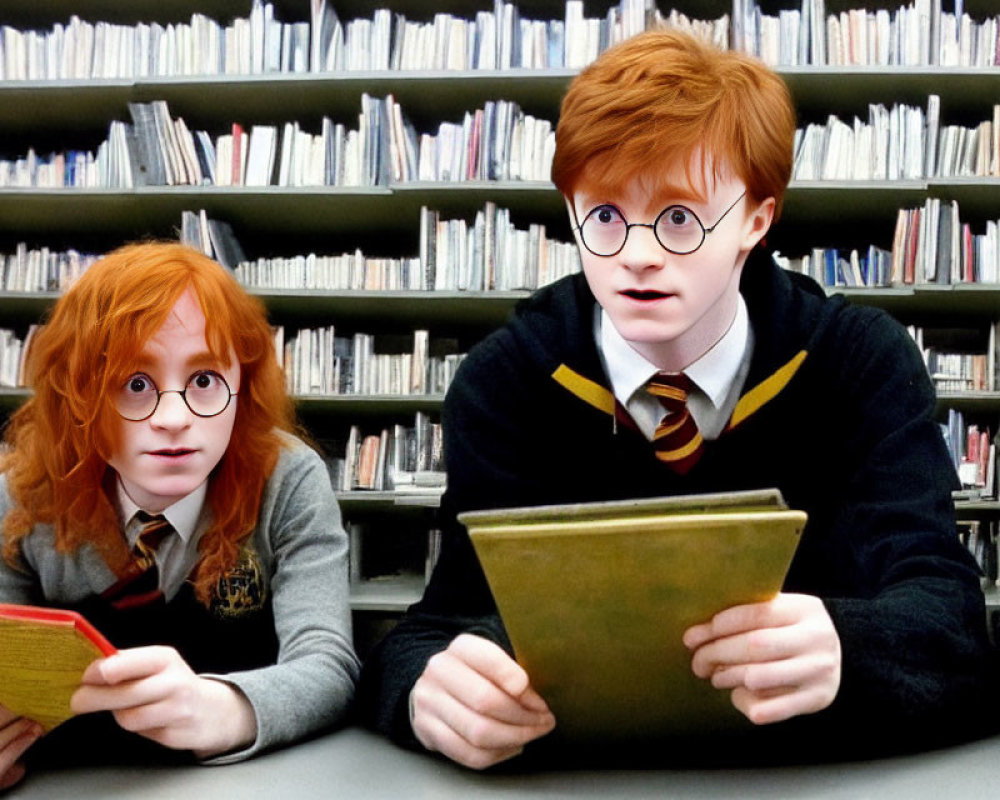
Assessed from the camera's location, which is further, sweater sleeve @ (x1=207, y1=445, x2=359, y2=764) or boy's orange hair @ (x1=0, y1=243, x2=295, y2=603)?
boy's orange hair @ (x1=0, y1=243, x2=295, y2=603)

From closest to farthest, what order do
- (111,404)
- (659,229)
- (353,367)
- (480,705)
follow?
(480,705)
(659,229)
(111,404)
(353,367)

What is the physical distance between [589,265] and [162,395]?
17.9 inches

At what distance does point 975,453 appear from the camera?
2.92 metres

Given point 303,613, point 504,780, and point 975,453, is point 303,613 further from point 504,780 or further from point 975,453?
point 975,453

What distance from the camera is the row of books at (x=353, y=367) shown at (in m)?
3.02

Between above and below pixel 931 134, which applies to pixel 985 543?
below

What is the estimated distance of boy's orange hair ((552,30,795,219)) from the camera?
875 millimetres

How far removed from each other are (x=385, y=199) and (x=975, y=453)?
1.94 m

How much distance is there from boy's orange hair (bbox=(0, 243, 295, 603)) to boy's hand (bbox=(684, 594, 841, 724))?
1.91 feet

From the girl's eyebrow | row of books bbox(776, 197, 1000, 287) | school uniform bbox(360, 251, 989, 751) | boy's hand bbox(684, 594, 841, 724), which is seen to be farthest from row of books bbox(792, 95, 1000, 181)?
boy's hand bbox(684, 594, 841, 724)

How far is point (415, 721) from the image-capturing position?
85 cm

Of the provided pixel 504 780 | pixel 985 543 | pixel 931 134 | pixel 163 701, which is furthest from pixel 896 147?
pixel 163 701

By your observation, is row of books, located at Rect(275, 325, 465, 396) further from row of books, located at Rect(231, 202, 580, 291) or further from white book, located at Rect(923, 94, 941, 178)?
white book, located at Rect(923, 94, 941, 178)

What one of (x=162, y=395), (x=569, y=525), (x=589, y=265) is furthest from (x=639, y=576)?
(x=162, y=395)
